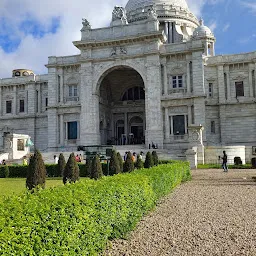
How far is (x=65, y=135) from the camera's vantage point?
138ft

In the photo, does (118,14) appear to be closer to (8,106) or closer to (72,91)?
(72,91)

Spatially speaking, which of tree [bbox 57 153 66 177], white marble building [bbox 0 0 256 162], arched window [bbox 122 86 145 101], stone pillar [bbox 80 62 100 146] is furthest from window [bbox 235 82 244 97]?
tree [bbox 57 153 66 177]

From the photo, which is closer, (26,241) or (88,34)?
(26,241)

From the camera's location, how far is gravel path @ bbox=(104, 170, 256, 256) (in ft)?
21.1

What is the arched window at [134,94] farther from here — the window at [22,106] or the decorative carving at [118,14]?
the window at [22,106]

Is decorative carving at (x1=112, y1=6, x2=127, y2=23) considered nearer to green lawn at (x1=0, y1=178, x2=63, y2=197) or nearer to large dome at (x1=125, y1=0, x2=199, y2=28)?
large dome at (x1=125, y1=0, x2=199, y2=28)

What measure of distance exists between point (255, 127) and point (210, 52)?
22.8m

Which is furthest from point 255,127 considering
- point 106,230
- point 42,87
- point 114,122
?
point 106,230

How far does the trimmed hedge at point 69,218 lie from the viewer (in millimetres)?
3854

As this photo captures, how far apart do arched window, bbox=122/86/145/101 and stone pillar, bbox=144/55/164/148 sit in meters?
8.16

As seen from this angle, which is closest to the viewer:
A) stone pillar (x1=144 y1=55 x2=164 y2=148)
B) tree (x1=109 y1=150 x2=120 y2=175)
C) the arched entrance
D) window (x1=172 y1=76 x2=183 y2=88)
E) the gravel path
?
the gravel path

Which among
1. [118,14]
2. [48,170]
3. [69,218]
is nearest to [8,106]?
[118,14]

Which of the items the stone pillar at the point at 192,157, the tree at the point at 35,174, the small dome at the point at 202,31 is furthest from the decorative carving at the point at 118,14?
the tree at the point at 35,174

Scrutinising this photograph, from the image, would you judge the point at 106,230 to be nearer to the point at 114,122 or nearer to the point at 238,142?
the point at 238,142
